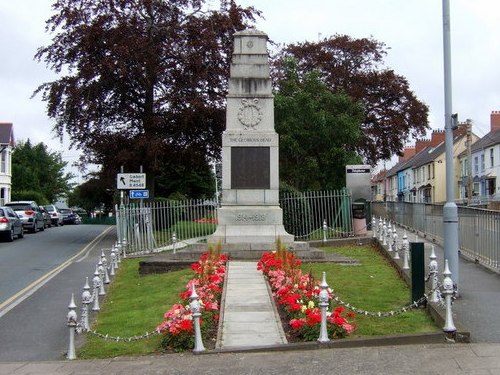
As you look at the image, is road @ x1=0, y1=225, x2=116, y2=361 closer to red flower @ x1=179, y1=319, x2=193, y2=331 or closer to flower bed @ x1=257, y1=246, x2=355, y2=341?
red flower @ x1=179, y1=319, x2=193, y2=331

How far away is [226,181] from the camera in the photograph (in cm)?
1739

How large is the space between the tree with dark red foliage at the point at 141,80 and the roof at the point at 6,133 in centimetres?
3537

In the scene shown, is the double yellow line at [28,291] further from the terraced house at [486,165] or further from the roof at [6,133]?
the roof at [6,133]

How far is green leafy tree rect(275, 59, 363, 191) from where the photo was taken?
29234mm

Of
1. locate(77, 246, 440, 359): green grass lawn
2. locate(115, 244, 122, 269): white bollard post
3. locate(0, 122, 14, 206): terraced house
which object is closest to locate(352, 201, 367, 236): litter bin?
locate(77, 246, 440, 359): green grass lawn

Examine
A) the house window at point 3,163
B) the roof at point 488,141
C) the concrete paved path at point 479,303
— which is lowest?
the concrete paved path at point 479,303

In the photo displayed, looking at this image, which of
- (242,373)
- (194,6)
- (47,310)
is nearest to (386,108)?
(194,6)

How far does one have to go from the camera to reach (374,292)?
37.8ft

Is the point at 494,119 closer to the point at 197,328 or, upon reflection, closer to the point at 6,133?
the point at 6,133

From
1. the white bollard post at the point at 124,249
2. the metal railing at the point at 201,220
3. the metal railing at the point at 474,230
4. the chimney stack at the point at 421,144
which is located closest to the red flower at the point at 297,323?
the metal railing at the point at 474,230

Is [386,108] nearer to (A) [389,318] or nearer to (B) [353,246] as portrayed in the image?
(B) [353,246]

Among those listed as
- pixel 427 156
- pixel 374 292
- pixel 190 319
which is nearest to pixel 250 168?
pixel 374 292

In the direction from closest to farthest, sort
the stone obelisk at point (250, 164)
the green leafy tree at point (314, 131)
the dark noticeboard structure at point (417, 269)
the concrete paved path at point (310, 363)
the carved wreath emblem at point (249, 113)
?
the concrete paved path at point (310, 363)
the dark noticeboard structure at point (417, 269)
the stone obelisk at point (250, 164)
the carved wreath emblem at point (249, 113)
the green leafy tree at point (314, 131)

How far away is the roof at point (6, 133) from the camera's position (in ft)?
208
